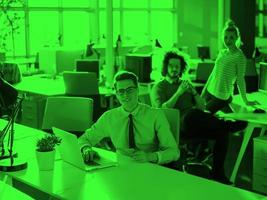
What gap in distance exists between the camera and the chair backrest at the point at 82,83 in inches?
221

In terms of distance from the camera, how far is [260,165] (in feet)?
12.8

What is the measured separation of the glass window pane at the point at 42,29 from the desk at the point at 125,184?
386 inches

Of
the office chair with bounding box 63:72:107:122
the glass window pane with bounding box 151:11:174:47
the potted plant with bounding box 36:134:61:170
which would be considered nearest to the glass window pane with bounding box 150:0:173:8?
the glass window pane with bounding box 151:11:174:47

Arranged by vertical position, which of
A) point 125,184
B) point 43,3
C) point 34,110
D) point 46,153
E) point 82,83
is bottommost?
point 34,110

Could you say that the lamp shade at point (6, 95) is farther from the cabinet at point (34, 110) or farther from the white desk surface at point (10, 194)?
the cabinet at point (34, 110)

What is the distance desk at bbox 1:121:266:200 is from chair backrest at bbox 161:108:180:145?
0.66 metres

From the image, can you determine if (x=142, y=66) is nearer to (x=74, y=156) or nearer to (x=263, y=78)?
(x=263, y=78)

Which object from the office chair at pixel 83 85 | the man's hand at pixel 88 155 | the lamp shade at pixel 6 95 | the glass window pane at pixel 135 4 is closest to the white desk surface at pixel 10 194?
the lamp shade at pixel 6 95

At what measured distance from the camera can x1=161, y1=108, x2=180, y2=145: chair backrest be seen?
3258 mm

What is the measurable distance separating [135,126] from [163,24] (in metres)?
13.1

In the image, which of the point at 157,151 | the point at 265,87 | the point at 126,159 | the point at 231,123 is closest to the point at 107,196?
the point at 126,159

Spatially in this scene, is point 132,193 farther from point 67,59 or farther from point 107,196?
point 67,59

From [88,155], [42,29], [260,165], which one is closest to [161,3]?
[42,29]

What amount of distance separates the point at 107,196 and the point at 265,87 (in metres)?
3.29
